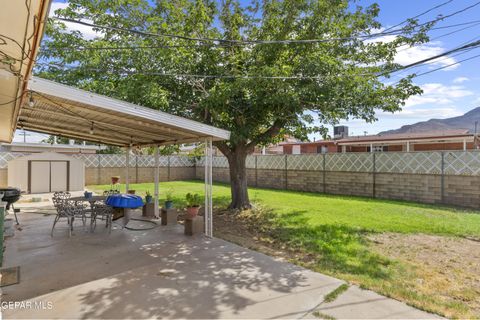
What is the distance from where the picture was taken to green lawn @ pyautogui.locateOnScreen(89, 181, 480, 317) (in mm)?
3832

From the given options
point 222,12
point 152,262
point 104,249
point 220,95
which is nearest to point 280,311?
point 152,262

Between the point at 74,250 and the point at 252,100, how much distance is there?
4901 millimetres

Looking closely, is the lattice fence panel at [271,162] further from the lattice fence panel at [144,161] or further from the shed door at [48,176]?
the shed door at [48,176]

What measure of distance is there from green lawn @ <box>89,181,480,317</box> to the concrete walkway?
468 mm

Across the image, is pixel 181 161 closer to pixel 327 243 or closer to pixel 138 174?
pixel 138 174

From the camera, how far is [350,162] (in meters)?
12.9

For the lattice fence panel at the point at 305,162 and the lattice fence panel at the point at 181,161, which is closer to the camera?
the lattice fence panel at the point at 305,162

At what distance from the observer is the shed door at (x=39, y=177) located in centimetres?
1449

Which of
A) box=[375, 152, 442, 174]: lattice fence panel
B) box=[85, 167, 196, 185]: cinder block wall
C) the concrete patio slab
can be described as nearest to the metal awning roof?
the concrete patio slab

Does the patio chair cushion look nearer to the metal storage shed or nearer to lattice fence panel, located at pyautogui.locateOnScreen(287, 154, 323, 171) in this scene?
lattice fence panel, located at pyautogui.locateOnScreen(287, 154, 323, 171)

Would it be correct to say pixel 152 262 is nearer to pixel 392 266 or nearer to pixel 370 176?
pixel 392 266

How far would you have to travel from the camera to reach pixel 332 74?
6.77 meters

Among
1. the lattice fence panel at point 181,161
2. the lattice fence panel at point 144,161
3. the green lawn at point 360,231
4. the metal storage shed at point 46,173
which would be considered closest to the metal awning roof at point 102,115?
the green lawn at point 360,231

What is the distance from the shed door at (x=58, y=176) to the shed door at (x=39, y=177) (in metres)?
0.18
